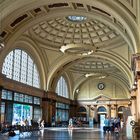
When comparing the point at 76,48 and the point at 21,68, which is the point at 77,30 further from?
the point at 21,68

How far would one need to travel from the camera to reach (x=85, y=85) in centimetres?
4925

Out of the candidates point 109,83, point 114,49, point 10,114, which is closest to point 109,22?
point 114,49

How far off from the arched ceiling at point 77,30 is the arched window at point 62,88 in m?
1.49

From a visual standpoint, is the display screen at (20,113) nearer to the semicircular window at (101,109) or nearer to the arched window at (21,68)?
the arched window at (21,68)

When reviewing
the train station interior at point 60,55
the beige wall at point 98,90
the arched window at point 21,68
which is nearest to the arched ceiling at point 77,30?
the train station interior at point 60,55

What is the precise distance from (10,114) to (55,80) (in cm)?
1130

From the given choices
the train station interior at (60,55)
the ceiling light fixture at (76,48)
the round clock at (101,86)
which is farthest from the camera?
the round clock at (101,86)

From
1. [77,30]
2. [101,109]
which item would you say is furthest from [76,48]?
[101,109]

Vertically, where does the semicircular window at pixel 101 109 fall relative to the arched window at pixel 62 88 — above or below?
below

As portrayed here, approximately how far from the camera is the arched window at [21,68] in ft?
88.0

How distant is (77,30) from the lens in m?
30.2

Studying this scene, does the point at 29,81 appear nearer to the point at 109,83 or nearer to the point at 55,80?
the point at 55,80

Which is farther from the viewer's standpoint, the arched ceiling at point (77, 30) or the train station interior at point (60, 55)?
the arched ceiling at point (77, 30)

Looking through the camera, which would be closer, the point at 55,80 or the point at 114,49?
the point at 114,49
